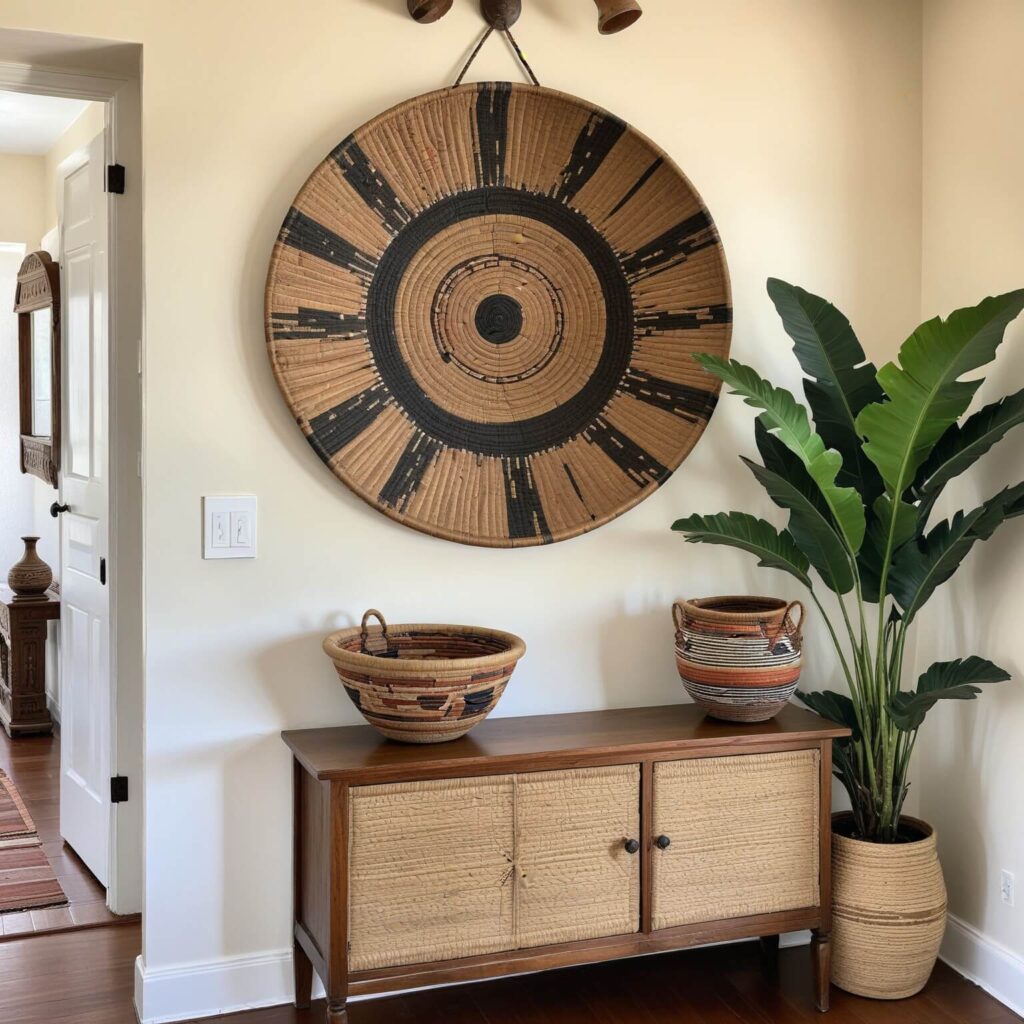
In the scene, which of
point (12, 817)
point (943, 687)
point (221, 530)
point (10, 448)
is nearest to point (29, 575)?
point (10, 448)

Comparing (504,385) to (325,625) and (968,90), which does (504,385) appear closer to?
(325,625)

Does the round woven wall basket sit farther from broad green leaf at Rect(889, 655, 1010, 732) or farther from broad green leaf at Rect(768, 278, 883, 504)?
broad green leaf at Rect(889, 655, 1010, 732)

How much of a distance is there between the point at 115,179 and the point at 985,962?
3026 mm

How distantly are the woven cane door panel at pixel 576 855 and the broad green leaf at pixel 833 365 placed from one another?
933mm

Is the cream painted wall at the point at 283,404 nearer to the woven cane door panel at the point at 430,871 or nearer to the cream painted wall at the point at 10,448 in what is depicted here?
the woven cane door panel at the point at 430,871

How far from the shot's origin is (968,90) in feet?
9.79

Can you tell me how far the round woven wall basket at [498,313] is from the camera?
2664 mm

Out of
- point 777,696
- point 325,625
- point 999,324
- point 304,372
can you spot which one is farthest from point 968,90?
point 325,625

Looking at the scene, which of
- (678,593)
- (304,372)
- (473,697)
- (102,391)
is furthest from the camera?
(102,391)

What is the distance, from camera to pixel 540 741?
2619 millimetres

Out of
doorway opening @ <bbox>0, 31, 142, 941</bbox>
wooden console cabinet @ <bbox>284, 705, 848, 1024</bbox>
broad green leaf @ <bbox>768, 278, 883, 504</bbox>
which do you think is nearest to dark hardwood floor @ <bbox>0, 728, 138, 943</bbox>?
doorway opening @ <bbox>0, 31, 142, 941</bbox>

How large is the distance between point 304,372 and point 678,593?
1116mm

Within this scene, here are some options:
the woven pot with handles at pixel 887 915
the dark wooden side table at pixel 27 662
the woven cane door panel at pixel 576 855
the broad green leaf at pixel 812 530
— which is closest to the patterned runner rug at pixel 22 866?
the dark wooden side table at pixel 27 662

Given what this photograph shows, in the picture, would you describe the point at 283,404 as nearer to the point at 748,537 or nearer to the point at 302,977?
the point at 748,537
